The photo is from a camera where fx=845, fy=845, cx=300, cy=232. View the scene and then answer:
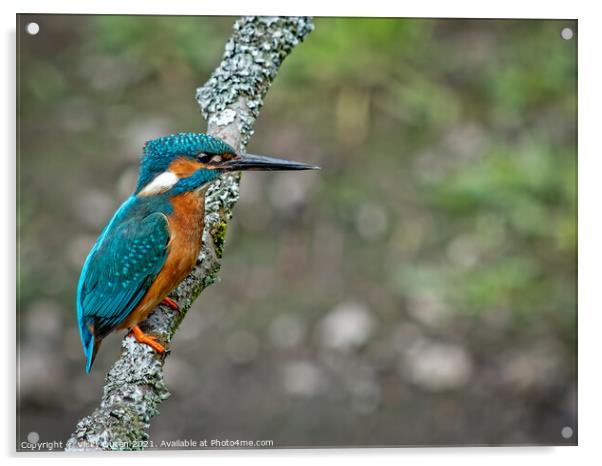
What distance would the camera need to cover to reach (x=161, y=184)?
2.41 metres

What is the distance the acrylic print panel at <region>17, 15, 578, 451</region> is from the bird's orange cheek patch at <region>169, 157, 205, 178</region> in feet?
0.60

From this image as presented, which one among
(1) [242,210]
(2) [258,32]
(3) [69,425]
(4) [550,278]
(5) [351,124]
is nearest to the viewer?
(2) [258,32]

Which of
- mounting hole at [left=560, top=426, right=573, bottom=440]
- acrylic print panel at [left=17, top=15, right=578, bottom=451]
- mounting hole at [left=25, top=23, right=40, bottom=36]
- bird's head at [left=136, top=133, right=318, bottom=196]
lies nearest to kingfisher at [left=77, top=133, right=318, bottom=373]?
bird's head at [left=136, top=133, right=318, bottom=196]

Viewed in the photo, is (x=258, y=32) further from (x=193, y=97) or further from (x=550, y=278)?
(x=550, y=278)

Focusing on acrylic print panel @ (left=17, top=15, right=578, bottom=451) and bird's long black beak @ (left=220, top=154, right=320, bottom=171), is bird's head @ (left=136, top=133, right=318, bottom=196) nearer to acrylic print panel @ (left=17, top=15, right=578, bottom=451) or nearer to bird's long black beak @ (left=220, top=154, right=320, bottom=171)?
bird's long black beak @ (left=220, top=154, right=320, bottom=171)

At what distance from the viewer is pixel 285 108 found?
11.3 ft

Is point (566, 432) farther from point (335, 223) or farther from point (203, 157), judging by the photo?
point (203, 157)

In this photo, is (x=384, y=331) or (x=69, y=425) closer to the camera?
(x=69, y=425)

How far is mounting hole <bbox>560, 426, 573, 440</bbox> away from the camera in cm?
287

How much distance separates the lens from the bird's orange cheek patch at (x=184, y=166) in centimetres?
237

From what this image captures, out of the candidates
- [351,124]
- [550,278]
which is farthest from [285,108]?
[550,278]

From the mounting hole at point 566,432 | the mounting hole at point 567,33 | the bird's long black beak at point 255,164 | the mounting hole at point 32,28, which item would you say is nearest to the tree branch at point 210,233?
the bird's long black beak at point 255,164

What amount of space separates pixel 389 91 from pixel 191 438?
5.11 feet

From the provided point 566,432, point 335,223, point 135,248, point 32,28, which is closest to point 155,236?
point 135,248
